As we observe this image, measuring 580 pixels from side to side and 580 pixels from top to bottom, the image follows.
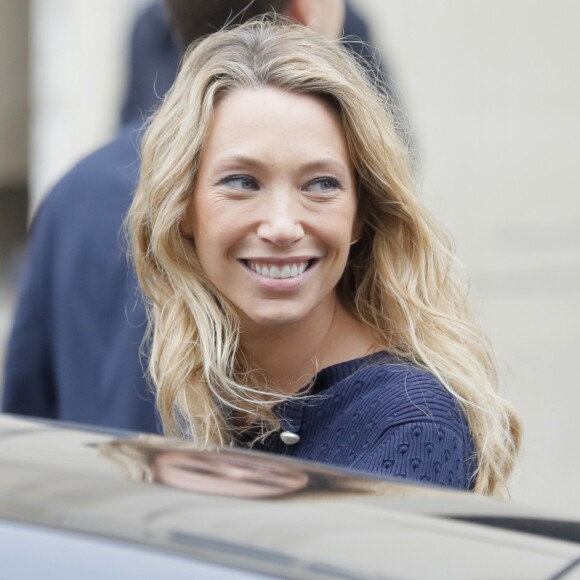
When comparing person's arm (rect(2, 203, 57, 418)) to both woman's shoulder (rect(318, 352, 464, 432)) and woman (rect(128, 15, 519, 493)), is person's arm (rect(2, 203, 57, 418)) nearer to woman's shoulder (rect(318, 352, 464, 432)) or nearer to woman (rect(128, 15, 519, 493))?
woman (rect(128, 15, 519, 493))

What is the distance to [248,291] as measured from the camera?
7.48 ft

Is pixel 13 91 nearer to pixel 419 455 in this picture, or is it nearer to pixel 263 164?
pixel 263 164

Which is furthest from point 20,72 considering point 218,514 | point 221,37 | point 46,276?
point 218,514

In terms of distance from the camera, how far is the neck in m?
2.33

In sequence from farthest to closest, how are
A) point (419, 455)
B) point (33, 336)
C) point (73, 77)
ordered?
point (73, 77), point (33, 336), point (419, 455)

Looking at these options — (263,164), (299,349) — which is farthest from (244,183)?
(299,349)

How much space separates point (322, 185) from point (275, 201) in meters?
0.08

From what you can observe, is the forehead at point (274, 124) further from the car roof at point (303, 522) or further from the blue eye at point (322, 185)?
the car roof at point (303, 522)

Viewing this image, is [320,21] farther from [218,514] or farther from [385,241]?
[218,514]

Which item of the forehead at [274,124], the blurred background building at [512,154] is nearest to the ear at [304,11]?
the forehead at [274,124]

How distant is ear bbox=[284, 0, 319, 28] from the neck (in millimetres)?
972

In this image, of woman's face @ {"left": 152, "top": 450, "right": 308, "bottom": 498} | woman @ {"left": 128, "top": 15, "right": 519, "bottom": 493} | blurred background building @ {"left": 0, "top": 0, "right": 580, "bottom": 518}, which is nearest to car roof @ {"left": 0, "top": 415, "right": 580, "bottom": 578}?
woman's face @ {"left": 152, "top": 450, "right": 308, "bottom": 498}

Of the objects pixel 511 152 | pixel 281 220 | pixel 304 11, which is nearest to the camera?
pixel 281 220

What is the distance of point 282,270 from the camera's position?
2244 mm
